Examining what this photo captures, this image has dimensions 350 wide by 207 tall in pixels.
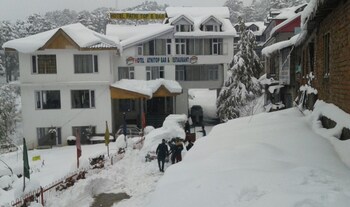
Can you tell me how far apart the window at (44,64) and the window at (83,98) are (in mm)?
2352

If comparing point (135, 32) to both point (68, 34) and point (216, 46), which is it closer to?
point (216, 46)

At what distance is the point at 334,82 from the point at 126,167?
11.9 metres

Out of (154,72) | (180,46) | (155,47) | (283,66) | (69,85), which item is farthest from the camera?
(180,46)

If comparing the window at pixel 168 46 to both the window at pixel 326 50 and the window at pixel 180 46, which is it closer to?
the window at pixel 180 46

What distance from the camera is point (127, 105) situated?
1335 inches

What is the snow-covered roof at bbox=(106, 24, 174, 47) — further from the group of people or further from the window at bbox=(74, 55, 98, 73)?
the group of people

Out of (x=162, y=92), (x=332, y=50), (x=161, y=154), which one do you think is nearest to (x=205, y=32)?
(x=162, y=92)

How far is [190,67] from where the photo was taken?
113ft

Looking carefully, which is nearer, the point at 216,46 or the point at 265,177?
the point at 265,177

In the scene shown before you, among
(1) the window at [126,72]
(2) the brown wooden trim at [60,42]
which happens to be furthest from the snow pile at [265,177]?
(1) the window at [126,72]

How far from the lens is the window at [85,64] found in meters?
27.6

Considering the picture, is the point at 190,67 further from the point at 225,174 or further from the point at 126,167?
the point at 225,174

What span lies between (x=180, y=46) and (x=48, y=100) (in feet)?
43.2

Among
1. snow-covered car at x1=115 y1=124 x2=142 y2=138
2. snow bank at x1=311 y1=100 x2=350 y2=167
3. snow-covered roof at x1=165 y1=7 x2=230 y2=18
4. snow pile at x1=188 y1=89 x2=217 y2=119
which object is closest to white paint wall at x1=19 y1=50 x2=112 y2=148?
snow-covered car at x1=115 y1=124 x2=142 y2=138
